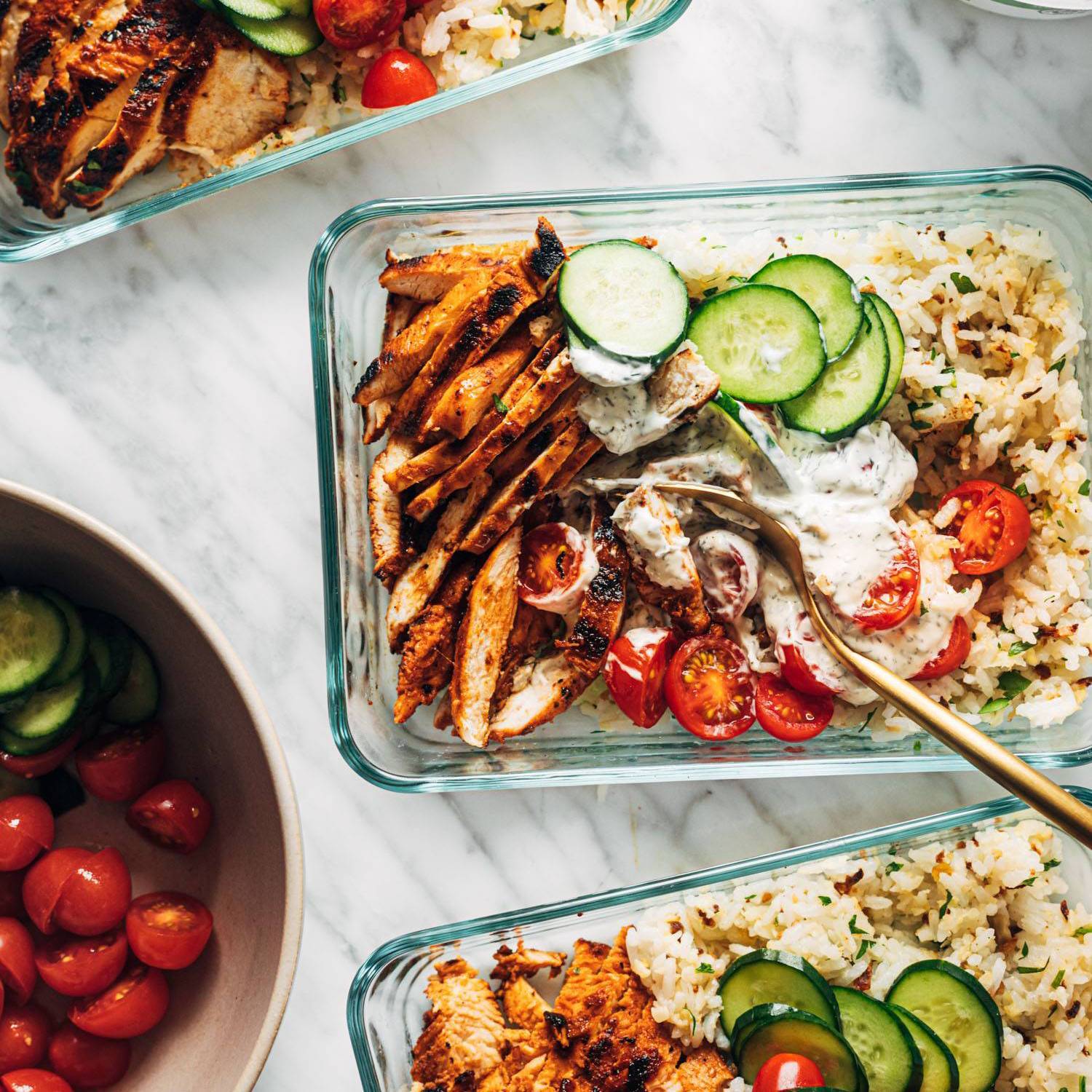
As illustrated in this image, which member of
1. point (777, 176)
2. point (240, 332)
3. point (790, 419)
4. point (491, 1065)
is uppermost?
point (240, 332)

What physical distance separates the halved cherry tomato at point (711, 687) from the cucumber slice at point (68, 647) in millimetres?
1240

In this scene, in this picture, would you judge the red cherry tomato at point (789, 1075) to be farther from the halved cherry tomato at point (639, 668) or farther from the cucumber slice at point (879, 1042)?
the halved cherry tomato at point (639, 668)

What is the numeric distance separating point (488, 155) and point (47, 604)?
4.84ft

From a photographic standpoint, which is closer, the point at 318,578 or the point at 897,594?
the point at 897,594

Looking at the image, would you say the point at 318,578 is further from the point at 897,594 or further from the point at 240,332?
the point at 897,594

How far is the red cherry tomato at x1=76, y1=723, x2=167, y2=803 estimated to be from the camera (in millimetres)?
2361

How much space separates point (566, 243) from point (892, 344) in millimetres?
779

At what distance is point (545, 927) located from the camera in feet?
8.43

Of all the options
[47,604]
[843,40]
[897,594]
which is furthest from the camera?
[843,40]

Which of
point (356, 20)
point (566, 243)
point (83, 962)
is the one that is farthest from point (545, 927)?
point (356, 20)

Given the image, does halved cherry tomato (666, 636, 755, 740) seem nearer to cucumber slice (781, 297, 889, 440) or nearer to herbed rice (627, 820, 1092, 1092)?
herbed rice (627, 820, 1092, 1092)

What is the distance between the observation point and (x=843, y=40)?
2.73 meters

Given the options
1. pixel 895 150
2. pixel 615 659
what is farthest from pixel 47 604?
pixel 895 150

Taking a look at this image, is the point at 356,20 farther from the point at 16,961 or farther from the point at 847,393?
the point at 16,961
